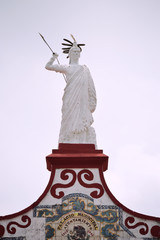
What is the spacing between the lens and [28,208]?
784 centimetres

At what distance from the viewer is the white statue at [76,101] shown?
8.78 m

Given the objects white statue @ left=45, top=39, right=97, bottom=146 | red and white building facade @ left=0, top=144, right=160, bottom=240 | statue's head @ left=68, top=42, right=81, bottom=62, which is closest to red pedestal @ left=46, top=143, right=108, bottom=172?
red and white building facade @ left=0, top=144, right=160, bottom=240

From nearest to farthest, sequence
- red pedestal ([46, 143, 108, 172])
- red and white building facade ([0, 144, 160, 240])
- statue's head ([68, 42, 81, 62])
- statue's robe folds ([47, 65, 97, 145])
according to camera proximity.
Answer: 1. red and white building facade ([0, 144, 160, 240])
2. red pedestal ([46, 143, 108, 172])
3. statue's robe folds ([47, 65, 97, 145])
4. statue's head ([68, 42, 81, 62])

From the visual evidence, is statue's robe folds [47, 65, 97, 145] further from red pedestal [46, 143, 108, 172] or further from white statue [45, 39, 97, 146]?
red pedestal [46, 143, 108, 172]

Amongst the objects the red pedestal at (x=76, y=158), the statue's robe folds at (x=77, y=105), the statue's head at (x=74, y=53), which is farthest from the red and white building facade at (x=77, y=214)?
the statue's head at (x=74, y=53)

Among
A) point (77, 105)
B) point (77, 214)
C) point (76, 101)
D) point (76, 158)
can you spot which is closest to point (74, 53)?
point (76, 101)

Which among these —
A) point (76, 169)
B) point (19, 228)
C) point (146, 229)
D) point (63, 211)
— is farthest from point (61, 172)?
point (146, 229)

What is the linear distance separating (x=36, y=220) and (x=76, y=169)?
4.90 feet

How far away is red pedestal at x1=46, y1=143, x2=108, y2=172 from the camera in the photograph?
8258 millimetres

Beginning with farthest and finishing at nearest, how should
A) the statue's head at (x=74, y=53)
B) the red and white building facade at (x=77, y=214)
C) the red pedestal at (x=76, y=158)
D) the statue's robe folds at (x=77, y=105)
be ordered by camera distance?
1. the statue's head at (x=74, y=53)
2. the statue's robe folds at (x=77, y=105)
3. the red pedestal at (x=76, y=158)
4. the red and white building facade at (x=77, y=214)

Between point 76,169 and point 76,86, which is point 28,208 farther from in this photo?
point 76,86

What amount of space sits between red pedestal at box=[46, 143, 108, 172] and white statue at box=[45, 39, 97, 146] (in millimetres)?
309

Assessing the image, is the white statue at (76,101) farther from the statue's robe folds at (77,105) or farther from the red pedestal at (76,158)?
the red pedestal at (76,158)

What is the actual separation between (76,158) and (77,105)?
1493 mm
